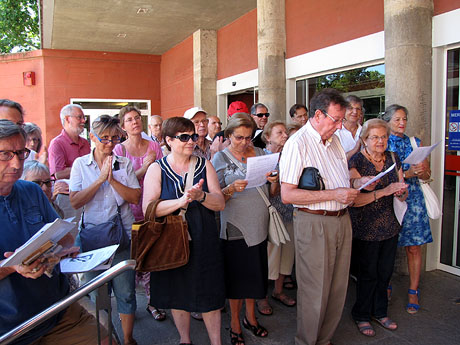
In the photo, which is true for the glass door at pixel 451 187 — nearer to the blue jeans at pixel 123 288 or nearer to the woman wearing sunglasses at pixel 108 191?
the woman wearing sunglasses at pixel 108 191

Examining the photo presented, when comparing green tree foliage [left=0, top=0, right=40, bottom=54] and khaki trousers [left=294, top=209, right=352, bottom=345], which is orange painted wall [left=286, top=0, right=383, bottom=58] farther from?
green tree foliage [left=0, top=0, right=40, bottom=54]

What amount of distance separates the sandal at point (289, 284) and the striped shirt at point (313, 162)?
1.87 metres

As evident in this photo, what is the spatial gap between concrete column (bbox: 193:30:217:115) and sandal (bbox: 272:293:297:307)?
6.55 meters

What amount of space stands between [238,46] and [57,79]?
7.10 meters

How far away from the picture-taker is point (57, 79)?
12.8 meters

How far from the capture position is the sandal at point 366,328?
337cm

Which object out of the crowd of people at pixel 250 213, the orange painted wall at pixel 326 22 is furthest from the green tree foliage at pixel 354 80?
the crowd of people at pixel 250 213

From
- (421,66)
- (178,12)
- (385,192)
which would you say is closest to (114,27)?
(178,12)

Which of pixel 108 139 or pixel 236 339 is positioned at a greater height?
pixel 108 139

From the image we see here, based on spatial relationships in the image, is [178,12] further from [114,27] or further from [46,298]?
[46,298]

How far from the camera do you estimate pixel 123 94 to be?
1340 cm

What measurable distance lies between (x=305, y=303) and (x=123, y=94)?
1185cm

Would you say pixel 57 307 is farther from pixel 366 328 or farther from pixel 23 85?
pixel 23 85

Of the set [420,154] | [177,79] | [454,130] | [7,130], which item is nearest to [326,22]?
[454,130]
